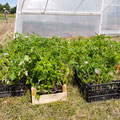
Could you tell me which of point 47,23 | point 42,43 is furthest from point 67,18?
point 42,43

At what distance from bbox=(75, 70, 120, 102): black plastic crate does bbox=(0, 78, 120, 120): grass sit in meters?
0.07

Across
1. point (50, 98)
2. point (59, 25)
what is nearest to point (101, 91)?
point (50, 98)

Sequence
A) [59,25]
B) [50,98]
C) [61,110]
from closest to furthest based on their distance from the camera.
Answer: [61,110] → [50,98] → [59,25]

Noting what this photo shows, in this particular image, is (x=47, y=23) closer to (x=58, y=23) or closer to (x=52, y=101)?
(x=58, y=23)

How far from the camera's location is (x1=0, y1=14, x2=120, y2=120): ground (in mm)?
1872

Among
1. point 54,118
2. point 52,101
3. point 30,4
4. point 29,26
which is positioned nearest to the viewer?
point 54,118

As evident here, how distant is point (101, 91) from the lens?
2.15 m

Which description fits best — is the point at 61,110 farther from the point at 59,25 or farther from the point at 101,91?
the point at 59,25

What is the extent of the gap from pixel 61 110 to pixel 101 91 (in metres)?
0.68

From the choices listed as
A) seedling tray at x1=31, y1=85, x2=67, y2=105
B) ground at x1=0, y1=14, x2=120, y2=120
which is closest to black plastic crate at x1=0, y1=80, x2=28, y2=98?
ground at x1=0, y1=14, x2=120, y2=120

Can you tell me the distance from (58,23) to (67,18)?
471 millimetres

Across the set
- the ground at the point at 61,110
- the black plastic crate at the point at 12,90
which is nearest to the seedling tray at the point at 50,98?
the ground at the point at 61,110

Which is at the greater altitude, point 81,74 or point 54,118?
point 81,74

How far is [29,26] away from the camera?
18.9 feet
